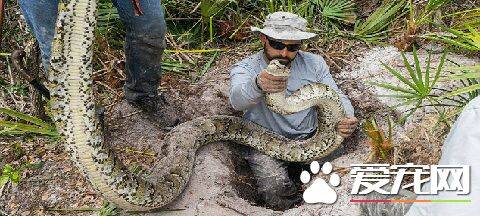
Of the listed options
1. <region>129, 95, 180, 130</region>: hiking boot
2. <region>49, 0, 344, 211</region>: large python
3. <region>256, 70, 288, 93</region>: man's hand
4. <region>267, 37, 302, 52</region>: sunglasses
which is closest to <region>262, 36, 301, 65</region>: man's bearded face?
<region>267, 37, 302, 52</region>: sunglasses

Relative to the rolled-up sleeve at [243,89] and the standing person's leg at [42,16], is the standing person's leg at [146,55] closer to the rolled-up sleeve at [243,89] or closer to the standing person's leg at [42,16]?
the standing person's leg at [42,16]

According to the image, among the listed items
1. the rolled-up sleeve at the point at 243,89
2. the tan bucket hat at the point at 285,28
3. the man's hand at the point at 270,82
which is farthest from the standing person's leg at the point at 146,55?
the man's hand at the point at 270,82

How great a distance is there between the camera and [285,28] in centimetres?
420

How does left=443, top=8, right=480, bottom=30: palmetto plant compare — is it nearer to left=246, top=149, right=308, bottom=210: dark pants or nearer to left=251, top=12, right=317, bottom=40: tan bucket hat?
left=251, top=12, right=317, bottom=40: tan bucket hat

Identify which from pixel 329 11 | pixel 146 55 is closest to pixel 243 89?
pixel 146 55

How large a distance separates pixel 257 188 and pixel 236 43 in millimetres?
2128

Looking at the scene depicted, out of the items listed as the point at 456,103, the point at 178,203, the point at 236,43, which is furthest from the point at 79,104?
the point at 236,43

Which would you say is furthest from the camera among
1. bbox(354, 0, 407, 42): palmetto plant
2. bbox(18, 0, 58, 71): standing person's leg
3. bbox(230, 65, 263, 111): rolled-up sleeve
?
bbox(354, 0, 407, 42): palmetto plant

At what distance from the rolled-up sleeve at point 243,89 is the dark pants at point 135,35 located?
69 cm

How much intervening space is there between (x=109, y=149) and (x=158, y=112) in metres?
1.58

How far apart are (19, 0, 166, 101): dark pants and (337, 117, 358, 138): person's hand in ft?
5.45

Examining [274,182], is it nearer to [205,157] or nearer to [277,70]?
[205,157]

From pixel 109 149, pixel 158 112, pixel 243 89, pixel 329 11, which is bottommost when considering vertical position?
pixel 158 112

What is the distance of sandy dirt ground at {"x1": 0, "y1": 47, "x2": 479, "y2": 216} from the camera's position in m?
3.77
